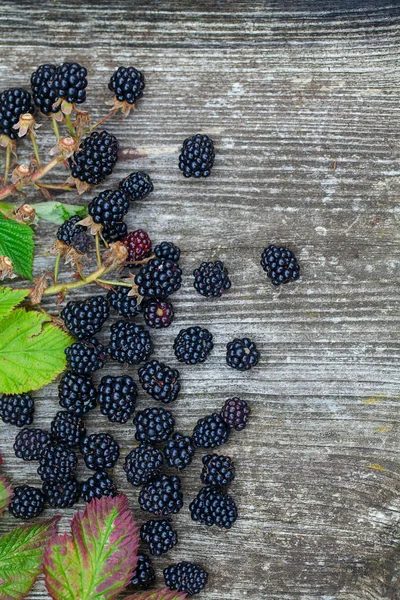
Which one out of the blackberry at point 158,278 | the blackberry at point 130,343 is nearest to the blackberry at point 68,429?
the blackberry at point 130,343

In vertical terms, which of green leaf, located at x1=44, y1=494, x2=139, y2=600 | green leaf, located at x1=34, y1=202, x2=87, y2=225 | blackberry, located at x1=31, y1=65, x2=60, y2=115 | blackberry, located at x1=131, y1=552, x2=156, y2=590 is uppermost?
blackberry, located at x1=31, y1=65, x2=60, y2=115

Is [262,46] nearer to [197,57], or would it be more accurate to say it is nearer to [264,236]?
[197,57]

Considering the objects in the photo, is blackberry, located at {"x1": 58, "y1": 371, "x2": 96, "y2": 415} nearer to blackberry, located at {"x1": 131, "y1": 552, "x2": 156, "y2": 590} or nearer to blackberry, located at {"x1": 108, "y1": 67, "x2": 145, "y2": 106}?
blackberry, located at {"x1": 131, "y1": 552, "x2": 156, "y2": 590}

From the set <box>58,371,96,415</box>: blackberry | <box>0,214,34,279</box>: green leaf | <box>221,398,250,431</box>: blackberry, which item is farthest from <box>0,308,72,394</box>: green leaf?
<box>221,398,250,431</box>: blackberry

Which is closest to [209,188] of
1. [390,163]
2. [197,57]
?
[197,57]

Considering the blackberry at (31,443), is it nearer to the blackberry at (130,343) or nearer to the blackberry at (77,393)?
the blackberry at (77,393)
